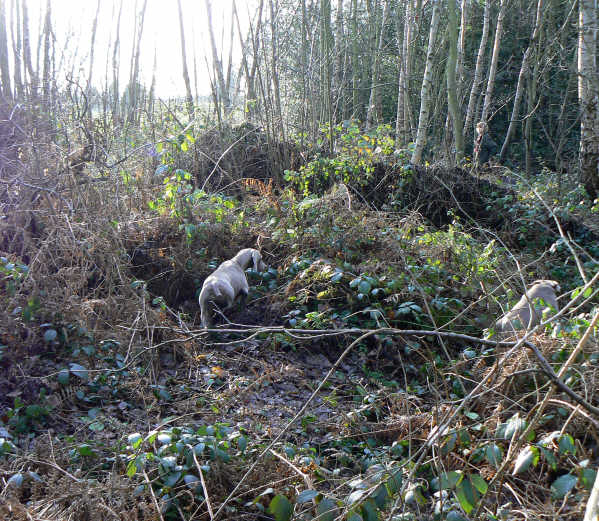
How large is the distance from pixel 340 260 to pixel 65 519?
4.22 m

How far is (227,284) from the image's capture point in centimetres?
570

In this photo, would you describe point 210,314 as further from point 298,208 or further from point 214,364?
point 298,208

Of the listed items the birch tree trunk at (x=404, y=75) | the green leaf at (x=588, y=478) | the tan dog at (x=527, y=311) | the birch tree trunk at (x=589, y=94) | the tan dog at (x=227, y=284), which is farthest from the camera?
the birch tree trunk at (x=404, y=75)

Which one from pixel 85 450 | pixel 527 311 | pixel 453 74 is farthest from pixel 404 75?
pixel 85 450

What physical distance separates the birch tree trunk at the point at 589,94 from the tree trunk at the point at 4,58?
28.0 feet

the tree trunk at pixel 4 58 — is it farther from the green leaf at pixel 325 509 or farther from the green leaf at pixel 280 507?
the green leaf at pixel 325 509

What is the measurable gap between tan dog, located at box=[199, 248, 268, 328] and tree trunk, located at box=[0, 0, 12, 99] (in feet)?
11.7

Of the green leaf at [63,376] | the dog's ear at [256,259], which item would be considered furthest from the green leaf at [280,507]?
the dog's ear at [256,259]

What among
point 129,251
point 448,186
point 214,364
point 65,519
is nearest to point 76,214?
point 129,251

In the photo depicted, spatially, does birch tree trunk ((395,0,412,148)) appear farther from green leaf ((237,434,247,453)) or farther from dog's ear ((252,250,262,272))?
green leaf ((237,434,247,453))

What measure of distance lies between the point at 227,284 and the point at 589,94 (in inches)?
291

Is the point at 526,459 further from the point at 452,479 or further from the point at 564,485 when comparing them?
the point at 452,479

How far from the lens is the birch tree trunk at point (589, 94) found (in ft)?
30.1

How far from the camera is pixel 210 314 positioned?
5.76m
